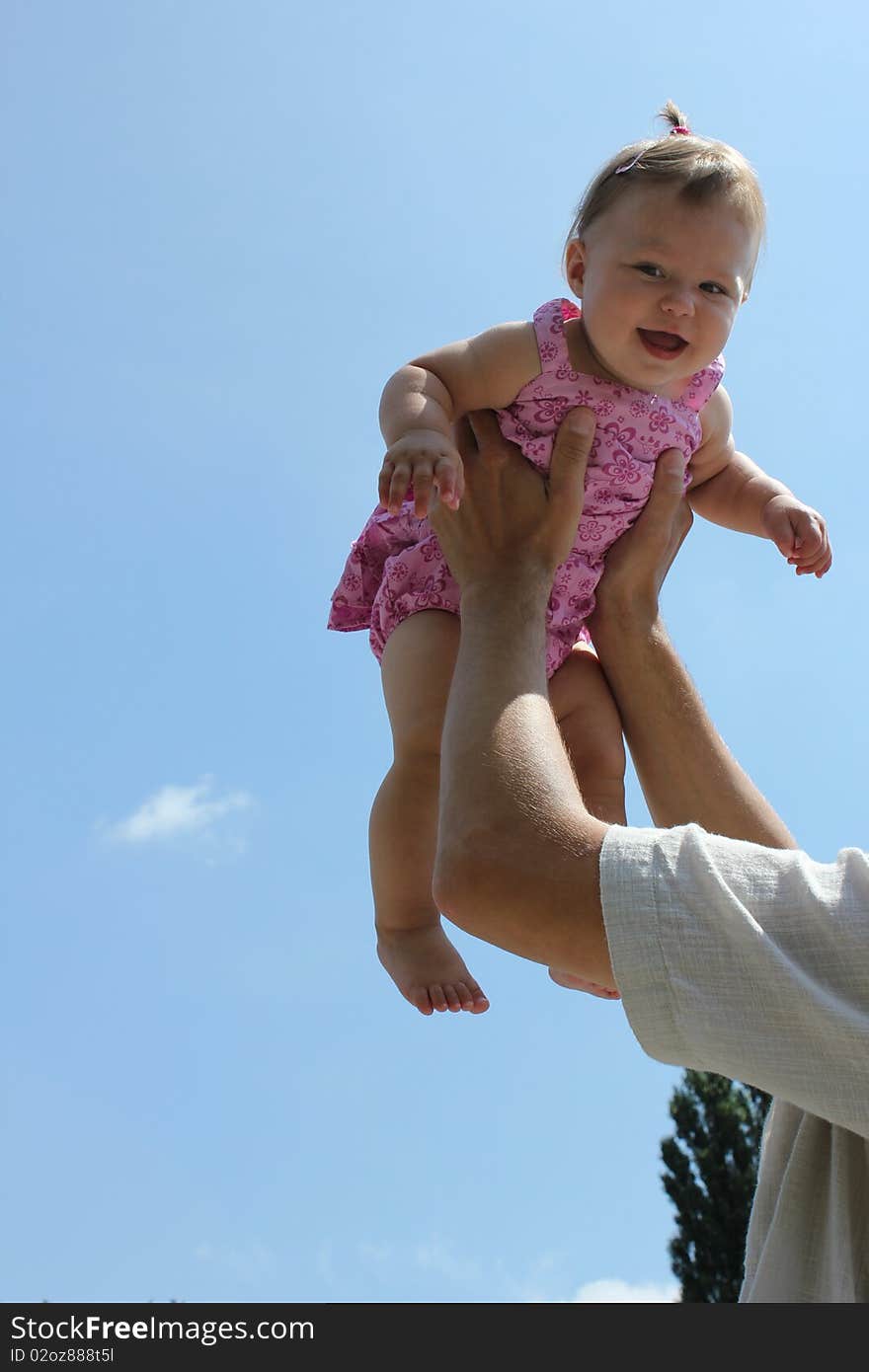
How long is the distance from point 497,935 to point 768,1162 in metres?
0.60

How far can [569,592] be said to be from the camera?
12.3 ft

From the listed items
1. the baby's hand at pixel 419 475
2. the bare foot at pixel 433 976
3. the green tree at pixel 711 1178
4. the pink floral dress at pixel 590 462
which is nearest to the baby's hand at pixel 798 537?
the pink floral dress at pixel 590 462

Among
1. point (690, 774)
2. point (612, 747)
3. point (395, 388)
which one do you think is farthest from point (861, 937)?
point (395, 388)

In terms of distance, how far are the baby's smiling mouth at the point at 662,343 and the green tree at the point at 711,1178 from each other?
18928mm

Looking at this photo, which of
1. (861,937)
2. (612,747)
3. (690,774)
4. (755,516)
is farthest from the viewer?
(755,516)

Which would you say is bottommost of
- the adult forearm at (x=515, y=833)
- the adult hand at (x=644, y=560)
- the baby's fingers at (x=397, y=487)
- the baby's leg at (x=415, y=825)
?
the adult forearm at (x=515, y=833)

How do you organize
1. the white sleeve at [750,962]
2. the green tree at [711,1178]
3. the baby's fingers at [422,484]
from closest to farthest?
the white sleeve at [750,962] < the baby's fingers at [422,484] < the green tree at [711,1178]

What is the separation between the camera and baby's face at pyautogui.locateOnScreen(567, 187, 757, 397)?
352cm

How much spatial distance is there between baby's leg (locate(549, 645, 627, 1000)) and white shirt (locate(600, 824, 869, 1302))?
1.52m

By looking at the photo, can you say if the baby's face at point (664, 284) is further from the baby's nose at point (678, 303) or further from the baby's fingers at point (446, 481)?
the baby's fingers at point (446, 481)

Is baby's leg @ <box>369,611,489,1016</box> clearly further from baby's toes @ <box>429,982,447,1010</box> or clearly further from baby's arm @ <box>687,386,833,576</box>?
baby's arm @ <box>687,386,833,576</box>

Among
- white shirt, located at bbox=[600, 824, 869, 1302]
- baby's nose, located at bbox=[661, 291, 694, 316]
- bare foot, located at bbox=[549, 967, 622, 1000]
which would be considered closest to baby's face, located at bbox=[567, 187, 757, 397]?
baby's nose, located at bbox=[661, 291, 694, 316]

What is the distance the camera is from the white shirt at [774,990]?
195cm
